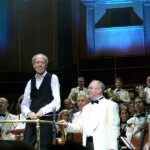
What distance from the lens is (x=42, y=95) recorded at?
3670 millimetres

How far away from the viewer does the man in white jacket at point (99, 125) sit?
12.9 feet

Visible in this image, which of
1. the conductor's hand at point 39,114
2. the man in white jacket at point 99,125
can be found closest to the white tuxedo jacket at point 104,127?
the man in white jacket at point 99,125

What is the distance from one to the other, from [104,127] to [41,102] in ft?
2.52

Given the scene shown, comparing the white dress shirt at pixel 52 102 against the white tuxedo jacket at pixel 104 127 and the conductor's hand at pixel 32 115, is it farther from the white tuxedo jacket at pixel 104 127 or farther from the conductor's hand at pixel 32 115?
the white tuxedo jacket at pixel 104 127

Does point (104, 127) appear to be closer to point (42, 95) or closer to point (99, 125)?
point (99, 125)

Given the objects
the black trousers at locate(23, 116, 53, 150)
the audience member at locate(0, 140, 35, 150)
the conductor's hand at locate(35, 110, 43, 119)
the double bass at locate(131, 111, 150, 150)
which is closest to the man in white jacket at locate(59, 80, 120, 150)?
the black trousers at locate(23, 116, 53, 150)

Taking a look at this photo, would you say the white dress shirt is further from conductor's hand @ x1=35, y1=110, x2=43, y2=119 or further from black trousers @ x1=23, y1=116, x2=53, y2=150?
black trousers @ x1=23, y1=116, x2=53, y2=150

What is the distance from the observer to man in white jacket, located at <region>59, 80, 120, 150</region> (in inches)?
155

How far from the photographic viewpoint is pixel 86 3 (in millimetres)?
12547

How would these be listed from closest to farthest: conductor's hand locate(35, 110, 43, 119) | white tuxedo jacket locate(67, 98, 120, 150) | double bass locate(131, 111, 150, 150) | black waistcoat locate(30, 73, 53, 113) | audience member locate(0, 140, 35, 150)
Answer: audience member locate(0, 140, 35, 150), conductor's hand locate(35, 110, 43, 119), black waistcoat locate(30, 73, 53, 113), white tuxedo jacket locate(67, 98, 120, 150), double bass locate(131, 111, 150, 150)

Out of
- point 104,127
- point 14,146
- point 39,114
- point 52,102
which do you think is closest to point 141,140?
point 104,127

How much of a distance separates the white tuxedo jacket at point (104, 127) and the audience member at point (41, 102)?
35 cm

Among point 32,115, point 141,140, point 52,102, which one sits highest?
point 52,102

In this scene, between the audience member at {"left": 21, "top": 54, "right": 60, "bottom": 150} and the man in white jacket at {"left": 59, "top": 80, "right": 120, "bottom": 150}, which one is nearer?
the audience member at {"left": 21, "top": 54, "right": 60, "bottom": 150}
